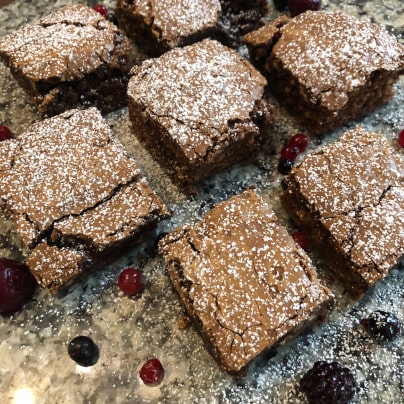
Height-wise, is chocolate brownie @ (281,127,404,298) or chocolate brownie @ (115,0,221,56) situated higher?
chocolate brownie @ (115,0,221,56)

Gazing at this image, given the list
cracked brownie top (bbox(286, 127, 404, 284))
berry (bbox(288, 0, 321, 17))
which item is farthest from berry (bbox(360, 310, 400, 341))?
A: berry (bbox(288, 0, 321, 17))

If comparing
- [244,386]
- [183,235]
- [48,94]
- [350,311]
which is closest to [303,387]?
[244,386]

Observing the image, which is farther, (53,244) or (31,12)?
(31,12)

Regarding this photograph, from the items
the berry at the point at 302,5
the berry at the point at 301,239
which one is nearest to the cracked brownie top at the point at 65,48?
the berry at the point at 302,5

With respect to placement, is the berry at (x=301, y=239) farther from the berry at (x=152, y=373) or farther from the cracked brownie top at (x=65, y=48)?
the cracked brownie top at (x=65, y=48)

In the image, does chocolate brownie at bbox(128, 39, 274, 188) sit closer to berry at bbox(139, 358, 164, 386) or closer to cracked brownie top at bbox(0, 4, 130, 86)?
cracked brownie top at bbox(0, 4, 130, 86)

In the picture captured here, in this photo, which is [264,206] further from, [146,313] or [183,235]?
[146,313]

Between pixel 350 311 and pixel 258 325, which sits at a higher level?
pixel 258 325
